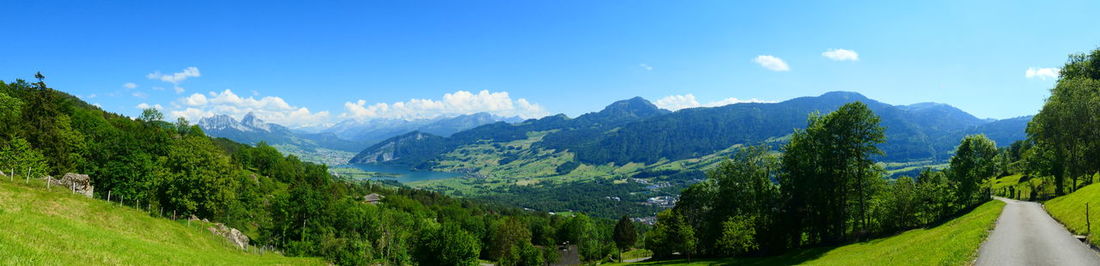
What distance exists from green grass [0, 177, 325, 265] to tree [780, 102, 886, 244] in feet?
197

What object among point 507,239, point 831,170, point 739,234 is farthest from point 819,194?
point 507,239

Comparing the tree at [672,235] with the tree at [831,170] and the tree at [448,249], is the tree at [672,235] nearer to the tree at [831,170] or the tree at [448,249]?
the tree at [831,170]

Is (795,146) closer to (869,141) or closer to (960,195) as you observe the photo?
(869,141)

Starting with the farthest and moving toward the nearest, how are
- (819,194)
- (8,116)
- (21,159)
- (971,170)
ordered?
(8,116)
(971,170)
(21,159)
(819,194)

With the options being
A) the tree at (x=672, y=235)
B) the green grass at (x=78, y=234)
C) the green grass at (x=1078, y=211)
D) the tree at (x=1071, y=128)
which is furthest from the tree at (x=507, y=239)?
the tree at (x=1071, y=128)

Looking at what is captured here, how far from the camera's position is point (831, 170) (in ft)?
168

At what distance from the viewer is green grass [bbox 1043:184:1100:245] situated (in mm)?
31934

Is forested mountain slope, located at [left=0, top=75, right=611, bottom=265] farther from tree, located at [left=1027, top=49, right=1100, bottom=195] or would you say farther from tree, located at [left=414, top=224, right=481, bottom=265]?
tree, located at [left=1027, top=49, right=1100, bottom=195]

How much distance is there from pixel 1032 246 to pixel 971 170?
39.9 m

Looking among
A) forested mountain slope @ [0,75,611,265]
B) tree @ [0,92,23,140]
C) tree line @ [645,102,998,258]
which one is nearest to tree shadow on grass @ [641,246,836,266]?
tree line @ [645,102,998,258]

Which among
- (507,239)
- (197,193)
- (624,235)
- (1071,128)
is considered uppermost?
(1071,128)

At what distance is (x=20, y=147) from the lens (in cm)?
5519

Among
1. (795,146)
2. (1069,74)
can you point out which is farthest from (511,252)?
(1069,74)

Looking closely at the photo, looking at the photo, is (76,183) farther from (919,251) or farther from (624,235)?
(624,235)
